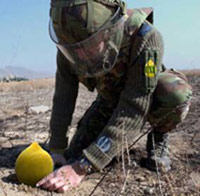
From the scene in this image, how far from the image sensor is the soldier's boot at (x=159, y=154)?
2.22 m

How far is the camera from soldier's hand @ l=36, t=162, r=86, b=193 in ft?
6.00

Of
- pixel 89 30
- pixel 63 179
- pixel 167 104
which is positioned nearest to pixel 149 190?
pixel 63 179

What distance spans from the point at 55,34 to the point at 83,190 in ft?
2.59

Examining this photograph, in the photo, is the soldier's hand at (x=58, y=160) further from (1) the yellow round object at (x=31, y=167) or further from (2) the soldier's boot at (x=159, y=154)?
(2) the soldier's boot at (x=159, y=154)

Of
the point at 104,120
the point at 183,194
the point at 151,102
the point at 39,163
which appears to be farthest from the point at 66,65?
the point at 183,194

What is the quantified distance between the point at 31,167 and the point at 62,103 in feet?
2.29

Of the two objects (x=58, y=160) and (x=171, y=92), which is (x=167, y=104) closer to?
(x=171, y=92)

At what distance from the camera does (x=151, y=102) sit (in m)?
2.18

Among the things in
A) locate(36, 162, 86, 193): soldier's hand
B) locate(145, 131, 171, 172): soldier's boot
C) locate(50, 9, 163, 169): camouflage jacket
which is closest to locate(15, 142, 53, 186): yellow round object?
locate(36, 162, 86, 193): soldier's hand

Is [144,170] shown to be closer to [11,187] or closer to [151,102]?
[151,102]

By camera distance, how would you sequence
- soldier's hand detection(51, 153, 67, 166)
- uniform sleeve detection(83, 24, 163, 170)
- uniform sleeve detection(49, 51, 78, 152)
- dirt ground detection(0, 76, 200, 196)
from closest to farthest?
dirt ground detection(0, 76, 200, 196) → uniform sleeve detection(83, 24, 163, 170) → soldier's hand detection(51, 153, 67, 166) → uniform sleeve detection(49, 51, 78, 152)

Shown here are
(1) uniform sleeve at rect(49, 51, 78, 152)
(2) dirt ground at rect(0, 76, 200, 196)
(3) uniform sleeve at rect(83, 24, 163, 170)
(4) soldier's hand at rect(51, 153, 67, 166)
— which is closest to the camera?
(2) dirt ground at rect(0, 76, 200, 196)

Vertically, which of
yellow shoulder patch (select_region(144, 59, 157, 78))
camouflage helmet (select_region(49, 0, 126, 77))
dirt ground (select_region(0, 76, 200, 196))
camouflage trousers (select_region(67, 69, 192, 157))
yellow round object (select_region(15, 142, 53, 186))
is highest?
camouflage helmet (select_region(49, 0, 126, 77))

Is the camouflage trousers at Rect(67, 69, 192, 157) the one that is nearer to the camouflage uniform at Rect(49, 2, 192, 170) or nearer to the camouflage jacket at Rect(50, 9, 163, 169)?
the camouflage uniform at Rect(49, 2, 192, 170)
